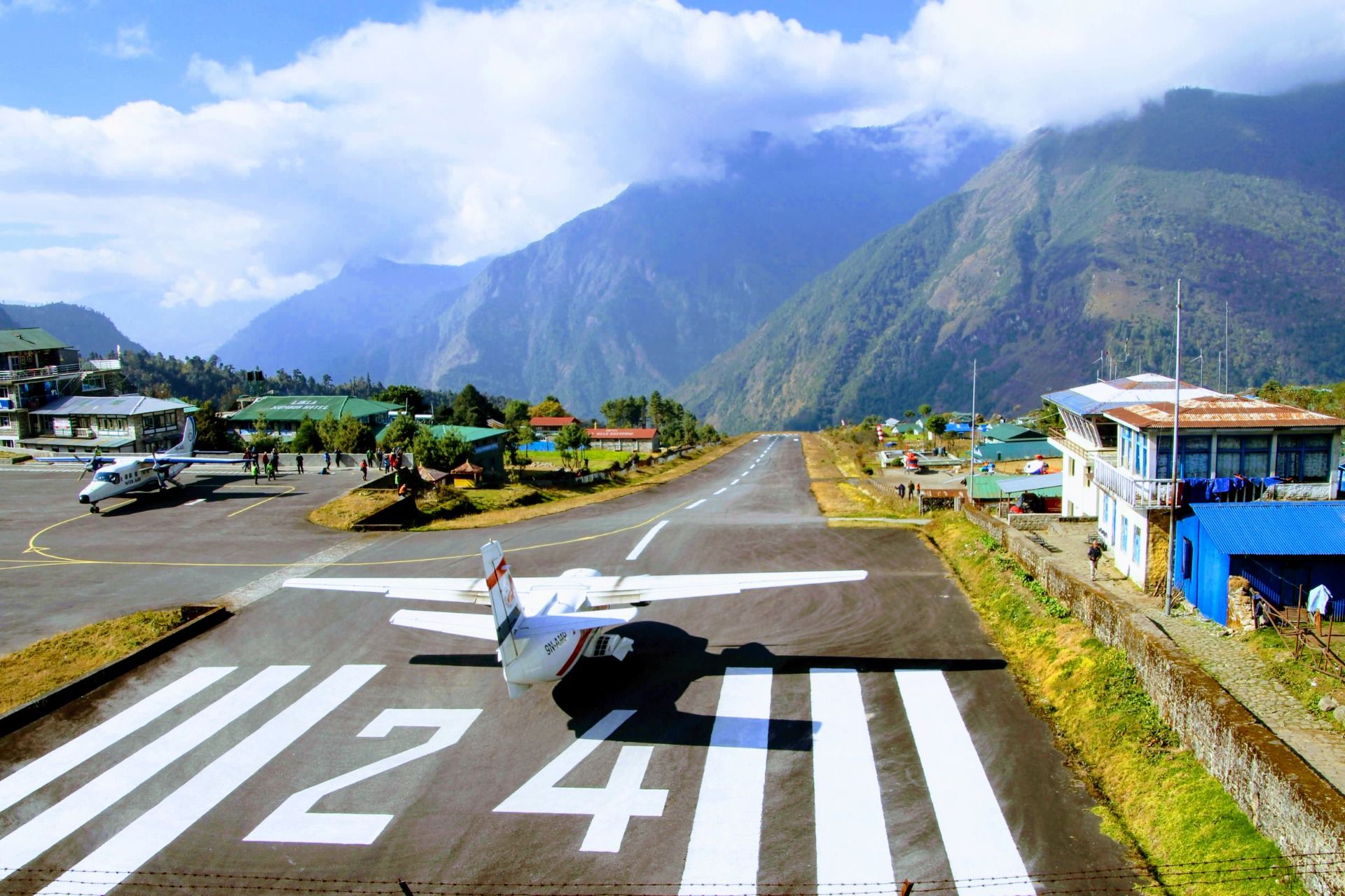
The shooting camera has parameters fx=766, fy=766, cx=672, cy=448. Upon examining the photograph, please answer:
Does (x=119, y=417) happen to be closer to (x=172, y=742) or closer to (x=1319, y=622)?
(x=172, y=742)

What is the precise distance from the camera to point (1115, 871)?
14.6 meters

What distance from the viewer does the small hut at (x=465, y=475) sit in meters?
65.6

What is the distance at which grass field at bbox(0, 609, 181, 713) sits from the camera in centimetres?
2323

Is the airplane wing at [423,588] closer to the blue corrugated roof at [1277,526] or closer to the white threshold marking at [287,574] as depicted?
the white threshold marking at [287,574]

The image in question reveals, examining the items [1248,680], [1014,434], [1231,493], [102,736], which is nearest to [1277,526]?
[1231,493]

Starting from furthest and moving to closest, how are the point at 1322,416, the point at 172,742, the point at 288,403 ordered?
the point at 288,403 → the point at 1322,416 → the point at 172,742

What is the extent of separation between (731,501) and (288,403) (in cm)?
7448

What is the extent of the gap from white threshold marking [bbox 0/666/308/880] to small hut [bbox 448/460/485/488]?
41625 millimetres

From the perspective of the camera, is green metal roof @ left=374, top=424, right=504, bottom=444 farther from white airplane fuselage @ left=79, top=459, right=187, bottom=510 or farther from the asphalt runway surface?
the asphalt runway surface

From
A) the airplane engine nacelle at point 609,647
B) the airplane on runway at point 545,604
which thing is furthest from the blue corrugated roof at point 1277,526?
the airplane engine nacelle at point 609,647

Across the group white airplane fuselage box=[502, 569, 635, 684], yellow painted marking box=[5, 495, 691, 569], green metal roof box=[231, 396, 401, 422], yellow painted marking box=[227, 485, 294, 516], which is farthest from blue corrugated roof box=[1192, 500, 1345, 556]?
green metal roof box=[231, 396, 401, 422]

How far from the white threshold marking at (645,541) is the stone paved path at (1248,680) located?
2014 centimetres

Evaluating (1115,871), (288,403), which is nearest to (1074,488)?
(1115,871)

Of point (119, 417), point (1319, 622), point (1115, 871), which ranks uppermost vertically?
point (119, 417)
